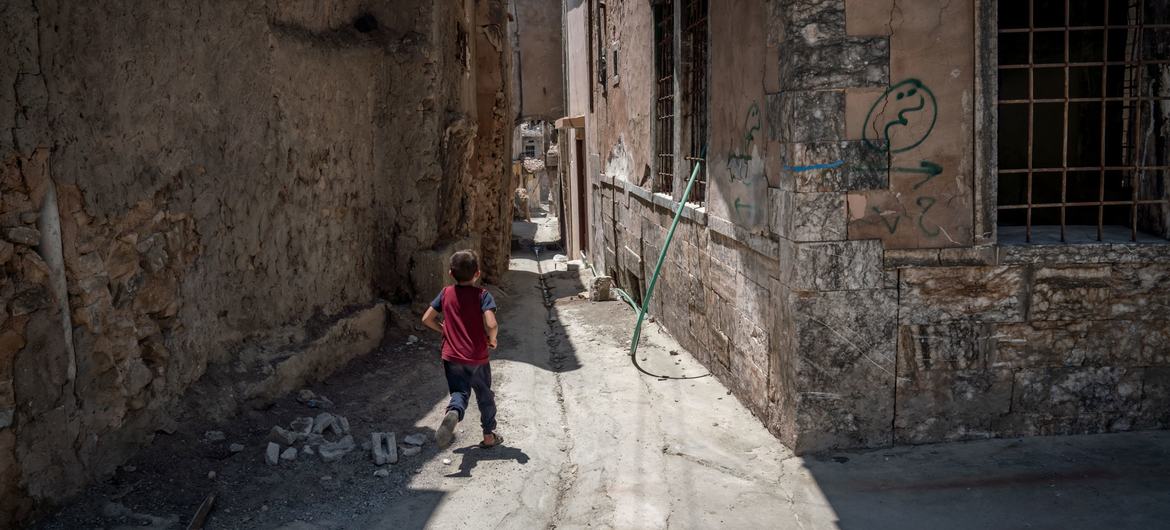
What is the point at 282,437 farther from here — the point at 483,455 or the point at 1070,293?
the point at 1070,293

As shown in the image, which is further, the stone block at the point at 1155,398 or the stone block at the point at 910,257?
the stone block at the point at 1155,398

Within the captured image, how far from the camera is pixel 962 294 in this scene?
181 inches

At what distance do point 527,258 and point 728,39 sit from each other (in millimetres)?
11500

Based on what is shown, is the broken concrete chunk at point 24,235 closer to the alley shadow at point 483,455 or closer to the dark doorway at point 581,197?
the alley shadow at point 483,455

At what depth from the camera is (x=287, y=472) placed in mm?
4523

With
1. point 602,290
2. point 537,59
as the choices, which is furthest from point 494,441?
point 537,59

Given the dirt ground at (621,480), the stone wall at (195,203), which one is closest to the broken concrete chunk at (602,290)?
the stone wall at (195,203)

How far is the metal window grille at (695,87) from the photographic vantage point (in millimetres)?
6918

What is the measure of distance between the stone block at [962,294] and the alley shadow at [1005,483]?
27.5 inches

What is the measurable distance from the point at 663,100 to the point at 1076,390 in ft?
14.4

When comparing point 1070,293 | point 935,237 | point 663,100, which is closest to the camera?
point 935,237

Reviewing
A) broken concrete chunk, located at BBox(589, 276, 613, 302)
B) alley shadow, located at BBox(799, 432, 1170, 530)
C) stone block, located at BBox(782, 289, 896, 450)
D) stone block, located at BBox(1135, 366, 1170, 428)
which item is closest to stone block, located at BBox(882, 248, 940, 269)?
stone block, located at BBox(782, 289, 896, 450)

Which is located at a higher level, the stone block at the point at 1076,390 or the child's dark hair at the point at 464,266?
the child's dark hair at the point at 464,266

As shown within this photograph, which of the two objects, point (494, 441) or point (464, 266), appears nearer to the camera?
point (464, 266)
